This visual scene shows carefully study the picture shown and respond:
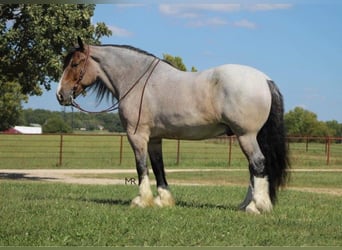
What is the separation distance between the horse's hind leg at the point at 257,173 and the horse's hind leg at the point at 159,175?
4.40ft

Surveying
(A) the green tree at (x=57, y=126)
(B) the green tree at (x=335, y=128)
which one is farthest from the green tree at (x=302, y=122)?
(A) the green tree at (x=57, y=126)

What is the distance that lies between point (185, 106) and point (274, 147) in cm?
138

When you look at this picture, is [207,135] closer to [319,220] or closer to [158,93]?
[158,93]

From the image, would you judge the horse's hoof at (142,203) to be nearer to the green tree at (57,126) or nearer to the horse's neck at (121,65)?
the horse's neck at (121,65)

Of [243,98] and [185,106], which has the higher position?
[243,98]

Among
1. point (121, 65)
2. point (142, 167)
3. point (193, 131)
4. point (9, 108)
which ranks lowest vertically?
point (142, 167)

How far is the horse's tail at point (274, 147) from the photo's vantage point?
7500 millimetres

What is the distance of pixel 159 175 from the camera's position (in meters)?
8.24

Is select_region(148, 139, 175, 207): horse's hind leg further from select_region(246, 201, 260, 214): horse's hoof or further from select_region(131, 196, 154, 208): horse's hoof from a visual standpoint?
select_region(246, 201, 260, 214): horse's hoof

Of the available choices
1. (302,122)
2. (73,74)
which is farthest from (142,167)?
(302,122)

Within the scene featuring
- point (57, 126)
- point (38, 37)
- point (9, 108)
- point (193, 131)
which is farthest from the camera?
point (57, 126)

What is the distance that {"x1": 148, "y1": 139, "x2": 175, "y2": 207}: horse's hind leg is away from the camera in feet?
26.5

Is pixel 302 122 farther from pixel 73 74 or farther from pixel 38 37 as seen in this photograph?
pixel 73 74

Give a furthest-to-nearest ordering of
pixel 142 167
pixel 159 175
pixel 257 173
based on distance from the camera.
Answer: pixel 159 175 → pixel 142 167 → pixel 257 173
